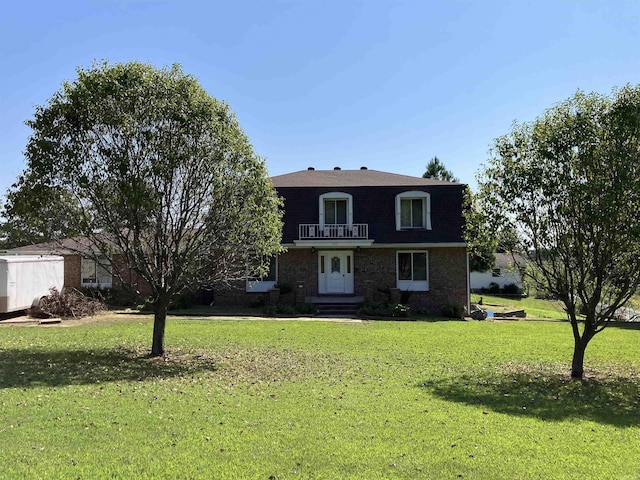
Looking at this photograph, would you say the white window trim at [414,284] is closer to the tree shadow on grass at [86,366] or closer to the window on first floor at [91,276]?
the tree shadow on grass at [86,366]

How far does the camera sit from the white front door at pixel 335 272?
2442 cm

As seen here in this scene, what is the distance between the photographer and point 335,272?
80.6 ft

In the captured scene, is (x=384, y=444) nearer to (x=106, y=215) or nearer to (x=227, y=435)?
(x=227, y=435)

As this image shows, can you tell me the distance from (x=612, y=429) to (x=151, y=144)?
9.61m

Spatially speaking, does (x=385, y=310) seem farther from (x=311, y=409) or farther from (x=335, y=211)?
(x=311, y=409)

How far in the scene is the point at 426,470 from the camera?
4938 mm

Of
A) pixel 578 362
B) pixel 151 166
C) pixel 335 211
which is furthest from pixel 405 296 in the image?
pixel 151 166

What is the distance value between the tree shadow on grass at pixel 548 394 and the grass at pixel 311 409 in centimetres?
4

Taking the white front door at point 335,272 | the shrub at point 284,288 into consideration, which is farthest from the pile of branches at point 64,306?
the white front door at point 335,272

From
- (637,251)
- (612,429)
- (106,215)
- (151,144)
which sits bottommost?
(612,429)

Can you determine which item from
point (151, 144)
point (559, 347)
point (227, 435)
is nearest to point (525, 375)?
point (559, 347)

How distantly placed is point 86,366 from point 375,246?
15.4 metres

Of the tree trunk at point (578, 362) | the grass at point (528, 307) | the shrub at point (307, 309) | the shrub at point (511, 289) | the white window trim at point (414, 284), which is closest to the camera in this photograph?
the tree trunk at point (578, 362)

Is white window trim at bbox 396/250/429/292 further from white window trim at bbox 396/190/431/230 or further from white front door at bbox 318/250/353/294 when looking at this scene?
white front door at bbox 318/250/353/294
